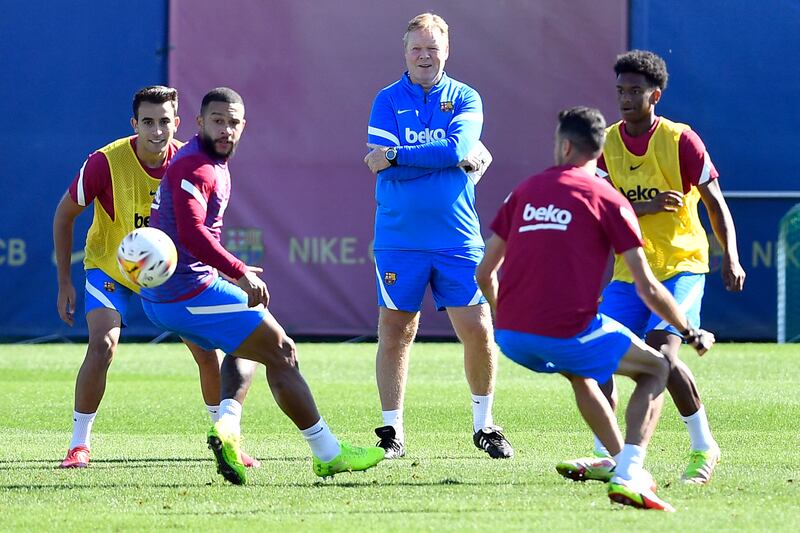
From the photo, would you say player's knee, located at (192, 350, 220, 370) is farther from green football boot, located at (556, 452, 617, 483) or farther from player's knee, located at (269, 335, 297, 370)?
green football boot, located at (556, 452, 617, 483)

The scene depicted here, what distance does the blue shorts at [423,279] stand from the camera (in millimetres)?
8477

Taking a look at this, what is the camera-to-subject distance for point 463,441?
902cm

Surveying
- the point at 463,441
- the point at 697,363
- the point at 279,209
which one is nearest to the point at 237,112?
the point at 463,441

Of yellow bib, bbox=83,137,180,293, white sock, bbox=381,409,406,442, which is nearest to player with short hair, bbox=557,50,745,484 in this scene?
white sock, bbox=381,409,406,442

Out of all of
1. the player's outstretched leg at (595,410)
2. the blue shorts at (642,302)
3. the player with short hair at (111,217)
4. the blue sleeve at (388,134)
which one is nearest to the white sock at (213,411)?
the player with short hair at (111,217)

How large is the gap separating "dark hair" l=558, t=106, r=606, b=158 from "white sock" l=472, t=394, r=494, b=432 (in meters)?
2.51

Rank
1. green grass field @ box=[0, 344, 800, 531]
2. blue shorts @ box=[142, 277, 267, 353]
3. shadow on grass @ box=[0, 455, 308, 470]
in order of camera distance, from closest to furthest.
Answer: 1. green grass field @ box=[0, 344, 800, 531]
2. blue shorts @ box=[142, 277, 267, 353]
3. shadow on grass @ box=[0, 455, 308, 470]

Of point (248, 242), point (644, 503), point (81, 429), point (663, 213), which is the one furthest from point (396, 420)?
point (248, 242)

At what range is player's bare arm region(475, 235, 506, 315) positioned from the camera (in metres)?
6.41

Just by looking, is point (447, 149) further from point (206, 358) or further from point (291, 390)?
point (291, 390)

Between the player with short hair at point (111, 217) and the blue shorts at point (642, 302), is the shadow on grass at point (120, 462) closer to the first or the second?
the player with short hair at point (111, 217)

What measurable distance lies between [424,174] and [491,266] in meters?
2.21

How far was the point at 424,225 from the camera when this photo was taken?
27.9 feet

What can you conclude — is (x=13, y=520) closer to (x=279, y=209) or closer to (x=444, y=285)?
(x=444, y=285)
